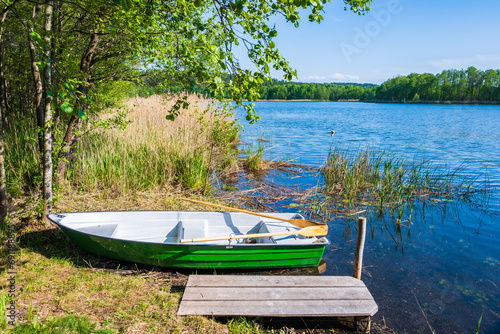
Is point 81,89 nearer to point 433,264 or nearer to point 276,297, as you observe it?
point 276,297

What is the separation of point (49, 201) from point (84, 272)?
1443 mm

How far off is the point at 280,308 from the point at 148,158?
17.4 ft

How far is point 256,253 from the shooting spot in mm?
4594

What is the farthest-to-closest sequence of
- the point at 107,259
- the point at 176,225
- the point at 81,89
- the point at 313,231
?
the point at 81,89 < the point at 176,225 < the point at 313,231 < the point at 107,259

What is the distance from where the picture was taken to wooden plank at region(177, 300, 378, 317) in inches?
136

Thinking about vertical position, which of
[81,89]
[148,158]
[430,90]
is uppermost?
[430,90]

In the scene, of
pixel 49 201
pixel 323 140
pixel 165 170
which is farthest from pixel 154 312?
pixel 323 140

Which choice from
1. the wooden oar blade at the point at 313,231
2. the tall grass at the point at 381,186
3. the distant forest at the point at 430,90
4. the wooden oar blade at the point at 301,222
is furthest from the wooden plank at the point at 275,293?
the distant forest at the point at 430,90

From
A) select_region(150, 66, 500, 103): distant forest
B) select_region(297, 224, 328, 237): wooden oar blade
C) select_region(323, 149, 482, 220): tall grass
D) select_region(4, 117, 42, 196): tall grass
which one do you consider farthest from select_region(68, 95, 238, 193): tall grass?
select_region(150, 66, 500, 103): distant forest

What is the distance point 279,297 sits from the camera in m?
3.74

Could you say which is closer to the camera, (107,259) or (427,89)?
(107,259)

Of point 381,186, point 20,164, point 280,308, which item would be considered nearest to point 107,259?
point 280,308

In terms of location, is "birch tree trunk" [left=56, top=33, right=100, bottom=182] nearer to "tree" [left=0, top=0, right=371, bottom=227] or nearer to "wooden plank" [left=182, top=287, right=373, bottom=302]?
"tree" [left=0, top=0, right=371, bottom=227]

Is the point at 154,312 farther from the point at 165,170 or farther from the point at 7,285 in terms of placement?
the point at 165,170
